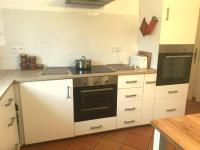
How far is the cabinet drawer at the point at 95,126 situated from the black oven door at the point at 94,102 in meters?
0.05

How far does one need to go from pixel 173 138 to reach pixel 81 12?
2.09 meters

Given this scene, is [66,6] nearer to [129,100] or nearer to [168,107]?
[129,100]

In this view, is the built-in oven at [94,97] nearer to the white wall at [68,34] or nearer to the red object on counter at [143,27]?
the white wall at [68,34]

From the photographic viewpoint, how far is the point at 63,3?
2391 millimetres

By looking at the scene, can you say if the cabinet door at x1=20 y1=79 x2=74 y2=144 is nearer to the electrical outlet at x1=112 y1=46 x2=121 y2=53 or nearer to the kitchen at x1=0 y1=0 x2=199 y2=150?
the kitchen at x1=0 y1=0 x2=199 y2=150

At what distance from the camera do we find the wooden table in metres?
0.84

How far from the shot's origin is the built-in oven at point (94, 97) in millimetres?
2125

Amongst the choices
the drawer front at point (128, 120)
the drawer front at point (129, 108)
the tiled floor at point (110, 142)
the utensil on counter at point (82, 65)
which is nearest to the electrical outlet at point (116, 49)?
the utensil on counter at point (82, 65)

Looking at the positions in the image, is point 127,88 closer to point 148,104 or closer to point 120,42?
point 148,104

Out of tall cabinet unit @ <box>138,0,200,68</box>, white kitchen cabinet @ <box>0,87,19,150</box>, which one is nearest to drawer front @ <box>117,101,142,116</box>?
tall cabinet unit @ <box>138,0,200,68</box>

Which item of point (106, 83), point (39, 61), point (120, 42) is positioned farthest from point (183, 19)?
point (39, 61)

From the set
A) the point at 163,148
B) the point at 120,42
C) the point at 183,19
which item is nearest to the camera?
the point at 163,148

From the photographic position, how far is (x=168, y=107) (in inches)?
104

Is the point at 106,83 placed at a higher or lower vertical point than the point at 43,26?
lower
